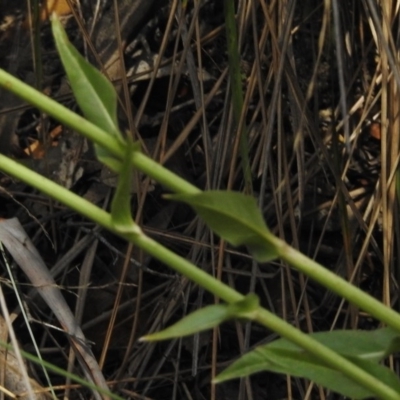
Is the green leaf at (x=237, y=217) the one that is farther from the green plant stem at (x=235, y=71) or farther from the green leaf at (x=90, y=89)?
the green plant stem at (x=235, y=71)

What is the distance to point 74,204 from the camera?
0.53 meters

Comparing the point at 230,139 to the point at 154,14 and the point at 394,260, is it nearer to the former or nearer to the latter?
the point at 394,260

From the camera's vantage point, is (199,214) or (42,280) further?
(42,280)

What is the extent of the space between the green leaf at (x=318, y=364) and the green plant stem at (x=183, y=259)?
0.24ft

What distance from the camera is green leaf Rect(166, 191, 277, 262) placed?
0.56 m

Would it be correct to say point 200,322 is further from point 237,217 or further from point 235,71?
point 235,71

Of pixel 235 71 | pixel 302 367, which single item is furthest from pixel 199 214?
pixel 235 71

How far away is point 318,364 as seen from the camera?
66 centimetres

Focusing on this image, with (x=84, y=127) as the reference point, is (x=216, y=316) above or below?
below

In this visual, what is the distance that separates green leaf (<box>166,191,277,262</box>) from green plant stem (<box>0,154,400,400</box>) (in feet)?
0.05

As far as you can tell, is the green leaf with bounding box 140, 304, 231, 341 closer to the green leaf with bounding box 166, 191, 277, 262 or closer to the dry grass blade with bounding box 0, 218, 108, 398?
the green leaf with bounding box 166, 191, 277, 262

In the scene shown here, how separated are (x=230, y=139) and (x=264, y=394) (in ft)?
1.52

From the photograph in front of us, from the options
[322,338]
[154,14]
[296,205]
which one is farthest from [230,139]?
[322,338]

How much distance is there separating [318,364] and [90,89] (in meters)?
0.29
